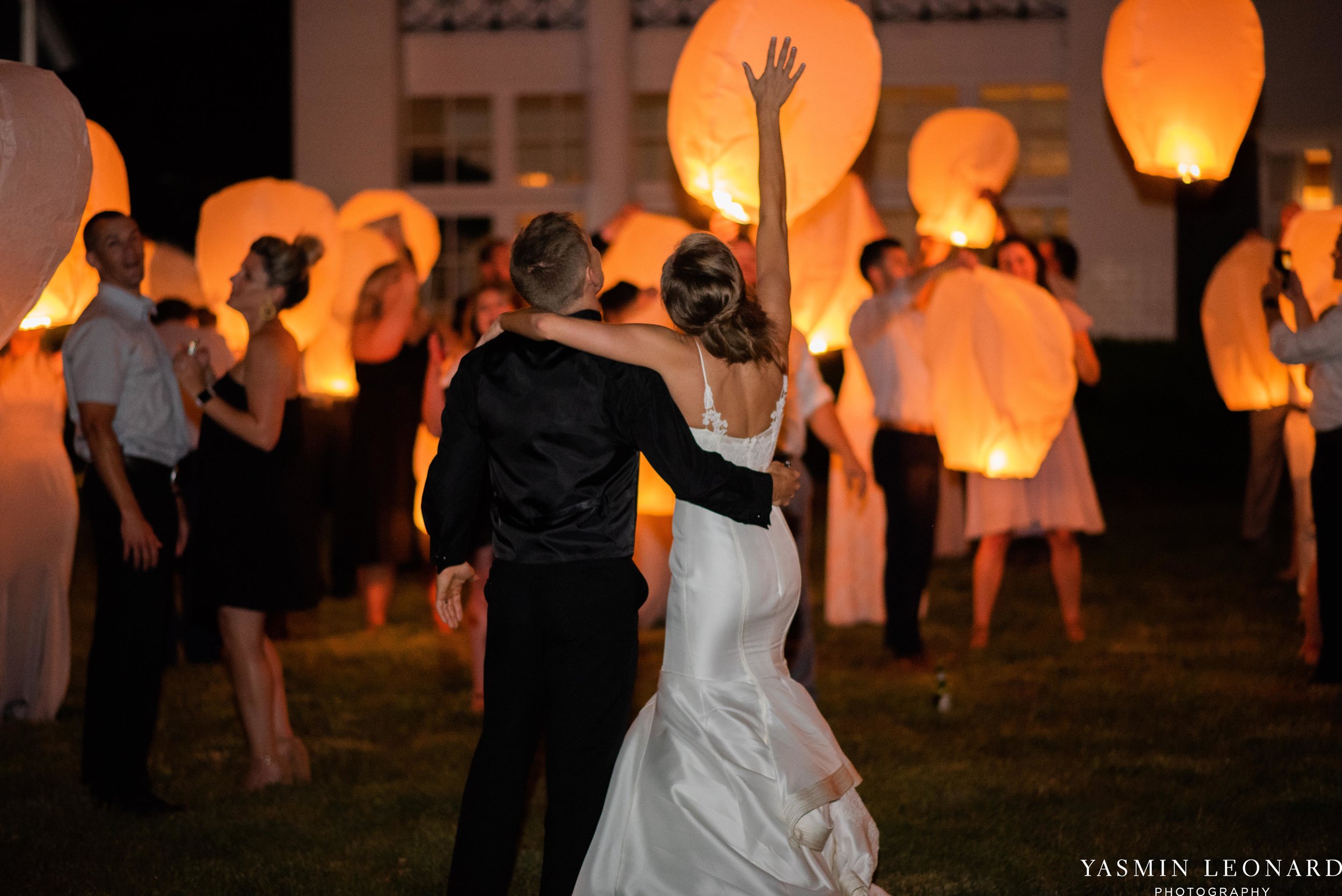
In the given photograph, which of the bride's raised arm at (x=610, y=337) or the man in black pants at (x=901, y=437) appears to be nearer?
the bride's raised arm at (x=610, y=337)

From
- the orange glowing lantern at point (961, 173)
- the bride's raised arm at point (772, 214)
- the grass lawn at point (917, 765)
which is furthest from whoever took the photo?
the orange glowing lantern at point (961, 173)

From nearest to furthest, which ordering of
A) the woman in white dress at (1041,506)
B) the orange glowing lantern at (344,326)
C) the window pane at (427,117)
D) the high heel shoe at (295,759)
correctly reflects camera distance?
the high heel shoe at (295,759)
the woman in white dress at (1041,506)
the orange glowing lantern at (344,326)
the window pane at (427,117)

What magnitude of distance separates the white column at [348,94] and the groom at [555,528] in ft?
39.7

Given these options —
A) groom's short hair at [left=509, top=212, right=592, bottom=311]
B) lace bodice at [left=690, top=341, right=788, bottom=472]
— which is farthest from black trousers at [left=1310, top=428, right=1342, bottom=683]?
groom's short hair at [left=509, top=212, right=592, bottom=311]

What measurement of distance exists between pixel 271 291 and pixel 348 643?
309cm

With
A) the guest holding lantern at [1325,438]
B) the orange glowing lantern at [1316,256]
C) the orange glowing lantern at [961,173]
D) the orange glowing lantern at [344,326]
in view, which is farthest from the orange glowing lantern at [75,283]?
the orange glowing lantern at [1316,256]

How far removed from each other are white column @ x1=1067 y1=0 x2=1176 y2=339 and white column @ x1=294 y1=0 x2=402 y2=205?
24.7ft

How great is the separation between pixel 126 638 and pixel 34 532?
1276 mm

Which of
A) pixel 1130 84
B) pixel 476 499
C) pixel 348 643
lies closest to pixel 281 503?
pixel 476 499

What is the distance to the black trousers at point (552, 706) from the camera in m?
2.87

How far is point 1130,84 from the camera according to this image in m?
4.97

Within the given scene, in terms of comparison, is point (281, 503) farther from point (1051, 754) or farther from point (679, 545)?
point (1051, 754)

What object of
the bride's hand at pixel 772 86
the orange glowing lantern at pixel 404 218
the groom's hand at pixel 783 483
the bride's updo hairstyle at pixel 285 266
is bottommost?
the groom's hand at pixel 783 483

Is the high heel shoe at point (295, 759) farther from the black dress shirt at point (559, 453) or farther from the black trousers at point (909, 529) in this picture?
the black trousers at point (909, 529)
